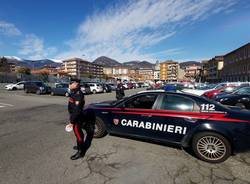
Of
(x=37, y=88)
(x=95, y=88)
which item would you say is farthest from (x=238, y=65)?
(x=37, y=88)

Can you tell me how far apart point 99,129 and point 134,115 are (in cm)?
120

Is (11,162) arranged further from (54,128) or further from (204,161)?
(204,161)

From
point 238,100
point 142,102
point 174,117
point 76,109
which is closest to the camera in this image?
point 76,109

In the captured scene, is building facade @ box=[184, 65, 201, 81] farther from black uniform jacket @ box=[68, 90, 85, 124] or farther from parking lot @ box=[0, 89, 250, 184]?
black uniform jacket @ box=[68, 90, 85, 124]

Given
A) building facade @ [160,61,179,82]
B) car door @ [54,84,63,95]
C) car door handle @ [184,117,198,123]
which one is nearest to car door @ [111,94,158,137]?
car door handle @ [184,117,198,123]

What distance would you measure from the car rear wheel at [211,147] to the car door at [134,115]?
1.20m

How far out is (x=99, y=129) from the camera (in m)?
5.00

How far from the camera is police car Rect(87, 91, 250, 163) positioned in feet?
11.8

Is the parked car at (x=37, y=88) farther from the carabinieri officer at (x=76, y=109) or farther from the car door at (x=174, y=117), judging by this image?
the car door at (x=174, y=117)

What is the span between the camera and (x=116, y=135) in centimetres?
521

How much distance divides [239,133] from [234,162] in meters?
0.71

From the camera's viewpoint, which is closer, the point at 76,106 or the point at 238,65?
the point at 76,106

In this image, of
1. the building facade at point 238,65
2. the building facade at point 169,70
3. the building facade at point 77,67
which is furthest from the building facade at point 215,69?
the building facade at point 77,67

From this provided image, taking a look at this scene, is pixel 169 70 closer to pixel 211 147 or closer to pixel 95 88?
pixel 95 88
